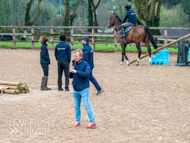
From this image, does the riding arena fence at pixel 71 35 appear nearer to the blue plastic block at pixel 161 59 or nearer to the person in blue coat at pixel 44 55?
the blue plastic block at pixel 161 59

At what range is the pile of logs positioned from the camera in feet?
33.9

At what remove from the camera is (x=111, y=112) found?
831cm

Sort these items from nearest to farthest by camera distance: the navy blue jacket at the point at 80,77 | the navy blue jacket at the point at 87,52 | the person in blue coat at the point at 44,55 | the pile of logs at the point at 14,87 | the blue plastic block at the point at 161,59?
the navy blue jacket at the point at 80,77
the navy blue jacket at the point at 87,52
the pile of logs at the point at 14,87
the person in blue coat at the point at 44,55
the blue plastic block at the point at 161,59

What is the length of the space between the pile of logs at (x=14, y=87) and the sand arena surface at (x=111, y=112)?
0.15 meters

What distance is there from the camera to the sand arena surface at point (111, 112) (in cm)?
645

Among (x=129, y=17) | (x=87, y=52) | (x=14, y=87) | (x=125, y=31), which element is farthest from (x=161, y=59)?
(x=14, y=87)

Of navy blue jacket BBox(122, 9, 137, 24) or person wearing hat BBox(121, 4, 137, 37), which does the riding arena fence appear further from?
navy blue jacket BBox(122, 9, 137, 24)

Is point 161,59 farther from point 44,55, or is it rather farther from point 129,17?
point 44,55

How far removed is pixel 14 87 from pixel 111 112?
334 centimetres

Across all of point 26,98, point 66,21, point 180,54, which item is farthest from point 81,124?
point 66,21

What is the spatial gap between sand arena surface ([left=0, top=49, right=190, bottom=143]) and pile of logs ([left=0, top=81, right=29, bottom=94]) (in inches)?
6.0

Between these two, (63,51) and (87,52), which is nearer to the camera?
(87,52)

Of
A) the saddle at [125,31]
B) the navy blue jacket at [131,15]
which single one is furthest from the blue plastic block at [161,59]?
the navy blue jacket at [131,15]

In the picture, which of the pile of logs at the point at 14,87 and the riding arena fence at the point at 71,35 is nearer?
the pile of logs at the point at 14,87
